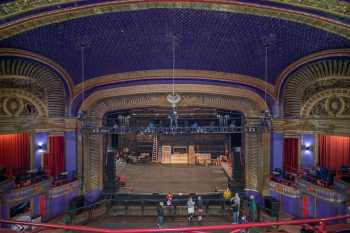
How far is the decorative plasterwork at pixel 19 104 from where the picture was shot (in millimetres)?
12111

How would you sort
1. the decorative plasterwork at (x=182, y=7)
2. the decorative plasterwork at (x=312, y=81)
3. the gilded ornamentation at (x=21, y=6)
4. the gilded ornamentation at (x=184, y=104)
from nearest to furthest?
the gilded ornamentation at (x=21, y=6)
the decorative plasterwork at (x=182, y=7)
the decorative plasterwork at (x=312, y=81)
the gilded ornamentation at (x=184, y=104)

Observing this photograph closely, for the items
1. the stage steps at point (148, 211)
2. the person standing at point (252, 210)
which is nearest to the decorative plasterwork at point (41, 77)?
the stage steps at point (148, 211)

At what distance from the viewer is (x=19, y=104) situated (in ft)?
41.1

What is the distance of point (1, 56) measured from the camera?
10.1m

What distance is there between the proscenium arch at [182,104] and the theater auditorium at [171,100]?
6 centimetres

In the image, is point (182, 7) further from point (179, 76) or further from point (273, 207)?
point (273, 207)

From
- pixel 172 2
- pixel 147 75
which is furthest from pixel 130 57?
pixel 172 2

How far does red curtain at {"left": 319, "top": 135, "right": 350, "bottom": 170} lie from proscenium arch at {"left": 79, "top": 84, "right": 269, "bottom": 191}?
269cm

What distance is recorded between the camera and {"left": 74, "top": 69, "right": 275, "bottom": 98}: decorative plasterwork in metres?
13.3

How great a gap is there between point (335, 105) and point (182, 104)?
23.0 feet

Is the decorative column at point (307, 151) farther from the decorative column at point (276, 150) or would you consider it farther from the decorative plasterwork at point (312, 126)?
the decorative column at point (276, 150)

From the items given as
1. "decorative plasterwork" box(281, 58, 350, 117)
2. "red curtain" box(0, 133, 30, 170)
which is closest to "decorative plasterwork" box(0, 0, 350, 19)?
"decorative plasterwork" box(281, 58, 350, 117)

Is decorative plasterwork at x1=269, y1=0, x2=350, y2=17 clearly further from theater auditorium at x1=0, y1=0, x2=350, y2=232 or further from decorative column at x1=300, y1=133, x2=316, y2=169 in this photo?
decorative column at x1=300, y1=133, x2=316, y2=169

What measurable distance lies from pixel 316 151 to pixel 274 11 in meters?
8.51
